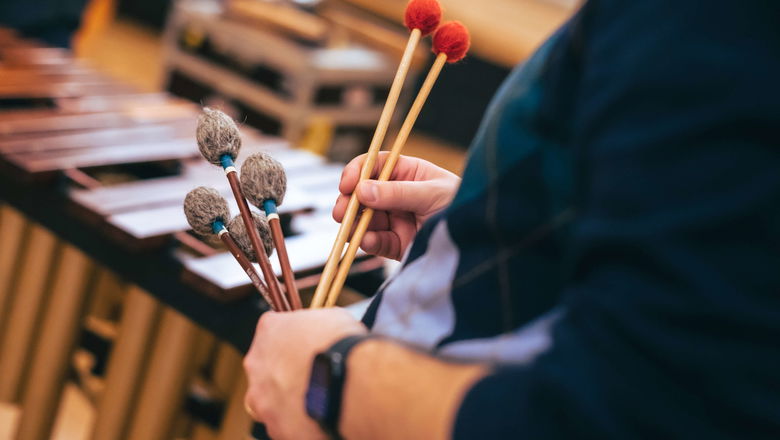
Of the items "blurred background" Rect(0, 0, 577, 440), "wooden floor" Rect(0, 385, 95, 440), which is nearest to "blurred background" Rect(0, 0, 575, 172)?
"blurred background" Rect(0, 0, 577, 440)

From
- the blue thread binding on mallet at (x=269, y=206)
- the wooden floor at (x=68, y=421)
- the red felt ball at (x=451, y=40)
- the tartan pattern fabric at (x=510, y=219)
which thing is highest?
the red felt ball at (x=451, y=40)

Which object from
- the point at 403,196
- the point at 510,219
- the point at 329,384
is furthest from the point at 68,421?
the point at 510,219

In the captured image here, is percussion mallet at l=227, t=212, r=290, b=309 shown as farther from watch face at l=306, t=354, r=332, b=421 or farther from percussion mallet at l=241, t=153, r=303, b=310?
watch face at l=306, t=354, r=332, b=421

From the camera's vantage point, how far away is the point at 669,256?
46 centimetres

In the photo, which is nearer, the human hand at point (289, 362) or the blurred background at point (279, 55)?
the human hand at point (289, 362)

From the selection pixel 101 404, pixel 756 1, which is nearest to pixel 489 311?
pixel 756 1

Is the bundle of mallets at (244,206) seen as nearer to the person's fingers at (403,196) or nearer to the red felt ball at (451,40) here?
the person's fingers at (403,196)

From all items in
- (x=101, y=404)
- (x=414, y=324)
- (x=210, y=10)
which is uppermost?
(x=414, y=324)

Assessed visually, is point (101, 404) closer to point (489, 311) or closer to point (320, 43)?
point (489, 311)

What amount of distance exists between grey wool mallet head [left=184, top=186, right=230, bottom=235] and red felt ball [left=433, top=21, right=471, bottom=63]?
0.95 feet

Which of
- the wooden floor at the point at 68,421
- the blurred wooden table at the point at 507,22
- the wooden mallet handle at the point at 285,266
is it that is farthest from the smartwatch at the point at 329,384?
the blurred wooden table at the point at 507,22

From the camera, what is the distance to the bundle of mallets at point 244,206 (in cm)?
75

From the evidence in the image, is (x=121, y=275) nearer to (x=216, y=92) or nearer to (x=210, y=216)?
(x=210, y=216)

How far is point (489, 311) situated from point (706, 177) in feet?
0.72
